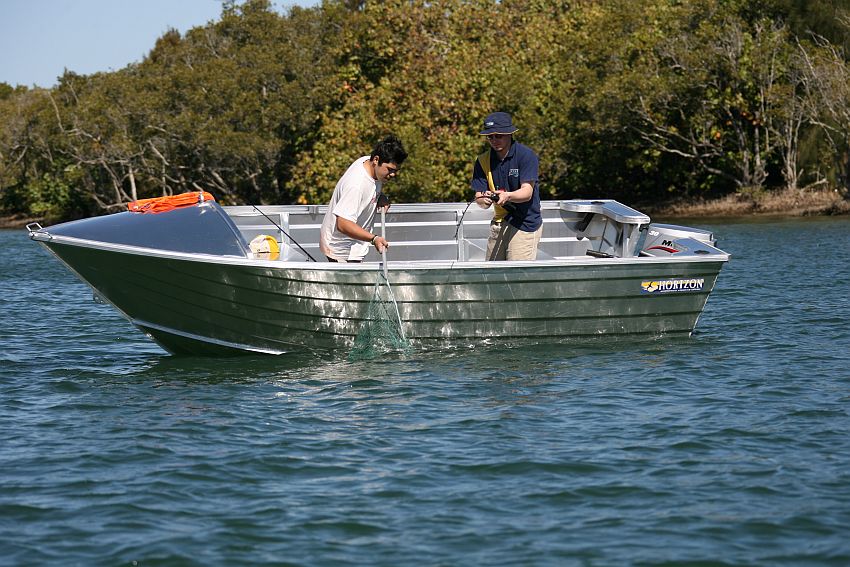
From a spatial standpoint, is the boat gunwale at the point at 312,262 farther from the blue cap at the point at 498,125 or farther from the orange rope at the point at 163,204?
the blue cap at the point at 498,125

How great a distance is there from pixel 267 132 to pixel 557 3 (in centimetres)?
1670

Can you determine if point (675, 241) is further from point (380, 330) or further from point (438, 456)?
point (438, 456)

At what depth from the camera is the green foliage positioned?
41438mm

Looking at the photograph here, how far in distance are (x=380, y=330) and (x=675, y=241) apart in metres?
3.52

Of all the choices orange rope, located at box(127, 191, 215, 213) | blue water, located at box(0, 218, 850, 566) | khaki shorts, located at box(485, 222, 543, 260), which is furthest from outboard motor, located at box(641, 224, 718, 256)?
orange rope, located at box(127, 191, 215, 213)

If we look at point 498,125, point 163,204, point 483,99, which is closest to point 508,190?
point 498,125

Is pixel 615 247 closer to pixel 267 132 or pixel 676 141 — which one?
pixel 676 141

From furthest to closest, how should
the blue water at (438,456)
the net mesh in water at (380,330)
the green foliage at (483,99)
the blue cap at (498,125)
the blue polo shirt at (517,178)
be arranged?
the green foliage at (483,99)
the blue polo shirt at (517,178)
the blue cap at (498,125)
the net mesh in water at (380,330)
the blue water at (438,456)

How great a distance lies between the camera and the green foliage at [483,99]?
41.4 metres

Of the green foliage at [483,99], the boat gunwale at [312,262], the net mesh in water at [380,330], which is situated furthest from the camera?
the green foliage at [483,99]

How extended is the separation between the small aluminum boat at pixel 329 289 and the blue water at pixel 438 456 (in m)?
0.26

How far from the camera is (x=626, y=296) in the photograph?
38.7 feet

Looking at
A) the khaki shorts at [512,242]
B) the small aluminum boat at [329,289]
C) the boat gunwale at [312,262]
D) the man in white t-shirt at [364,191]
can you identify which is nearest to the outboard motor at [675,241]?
the small aluminum boat at [329,289]

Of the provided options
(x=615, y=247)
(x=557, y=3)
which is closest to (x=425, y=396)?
(x=615, y=247)
